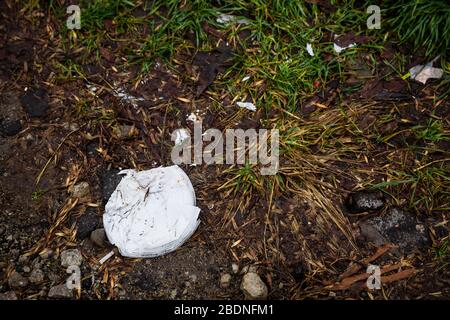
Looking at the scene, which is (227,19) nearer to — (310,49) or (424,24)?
(310,49)

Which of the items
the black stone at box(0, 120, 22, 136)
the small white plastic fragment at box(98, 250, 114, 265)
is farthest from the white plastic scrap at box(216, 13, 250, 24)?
the small white plastic fragment at box(98, 250, 114, 265)

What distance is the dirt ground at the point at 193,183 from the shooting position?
6.51ft

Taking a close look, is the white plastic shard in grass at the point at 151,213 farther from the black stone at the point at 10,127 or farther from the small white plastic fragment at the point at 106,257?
the black stone at the point at 10,127

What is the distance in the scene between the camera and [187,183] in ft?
7.04

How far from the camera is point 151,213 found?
6.73 ft

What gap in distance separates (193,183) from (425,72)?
5.67ft

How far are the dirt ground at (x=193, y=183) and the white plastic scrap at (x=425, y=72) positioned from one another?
0.27ft

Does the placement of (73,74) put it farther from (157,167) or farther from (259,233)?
(259,233)

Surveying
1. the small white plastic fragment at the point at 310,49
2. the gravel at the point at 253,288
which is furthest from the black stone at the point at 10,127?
the small white plastic fragment at the point at 310,49

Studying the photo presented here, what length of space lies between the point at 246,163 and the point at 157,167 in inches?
21.8

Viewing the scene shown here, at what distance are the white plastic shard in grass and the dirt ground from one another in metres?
0.08

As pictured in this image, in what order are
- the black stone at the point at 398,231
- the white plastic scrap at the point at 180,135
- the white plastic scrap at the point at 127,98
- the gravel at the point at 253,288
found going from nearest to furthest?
1. the gravel at the point at 253,288
2. the black stone at the point at 398,231
3. the white plastic scrap at the point at 180,135
4. the white plastic scrap at the point at 127,98

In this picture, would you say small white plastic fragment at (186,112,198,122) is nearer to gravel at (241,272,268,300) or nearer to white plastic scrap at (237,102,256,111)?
white plastic scrap at (237,102,256,111)

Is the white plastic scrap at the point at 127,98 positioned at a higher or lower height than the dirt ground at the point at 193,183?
higher
